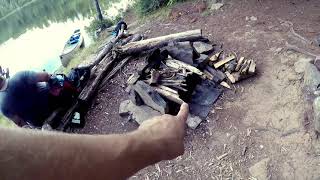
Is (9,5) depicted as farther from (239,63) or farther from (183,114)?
(183,114)

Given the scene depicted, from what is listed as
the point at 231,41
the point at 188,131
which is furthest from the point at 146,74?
the point at 231,41

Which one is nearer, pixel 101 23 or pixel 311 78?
pixel 311 78

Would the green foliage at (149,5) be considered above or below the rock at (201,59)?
below

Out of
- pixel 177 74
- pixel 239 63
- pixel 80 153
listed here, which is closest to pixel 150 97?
pixel 177 74

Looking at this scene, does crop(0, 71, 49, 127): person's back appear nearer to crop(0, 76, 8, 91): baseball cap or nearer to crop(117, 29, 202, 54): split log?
crop(0, 76, 8, 91): baseball cap

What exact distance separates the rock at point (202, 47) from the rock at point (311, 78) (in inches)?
80.8

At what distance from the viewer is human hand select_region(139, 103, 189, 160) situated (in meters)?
1.50

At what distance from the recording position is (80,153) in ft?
3.87

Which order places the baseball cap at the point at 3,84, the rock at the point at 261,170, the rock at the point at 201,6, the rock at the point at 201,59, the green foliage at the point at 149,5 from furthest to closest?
the green foliage at the point at 149,5, the rock at the point at 201,6, the rock at the point at 201,59, the baseball cap at the point at 3,84, the rock at the point at 261,170

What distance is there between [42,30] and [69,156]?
2932 centimetres

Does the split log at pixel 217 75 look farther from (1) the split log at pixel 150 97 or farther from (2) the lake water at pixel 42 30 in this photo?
(2) the lake water at pixel 42 30

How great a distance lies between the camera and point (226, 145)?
16.0ft

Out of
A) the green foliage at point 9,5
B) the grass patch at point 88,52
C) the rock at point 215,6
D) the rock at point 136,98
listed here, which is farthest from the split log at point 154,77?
the green foliage at point 9,5

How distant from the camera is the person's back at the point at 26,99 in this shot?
583 centimetres
